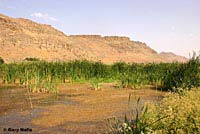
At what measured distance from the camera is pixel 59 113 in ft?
43.3

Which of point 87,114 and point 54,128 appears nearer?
point 54,128

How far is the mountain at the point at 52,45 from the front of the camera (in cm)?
7669

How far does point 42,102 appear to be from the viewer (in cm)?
1623

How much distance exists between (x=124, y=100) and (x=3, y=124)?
6.70 m

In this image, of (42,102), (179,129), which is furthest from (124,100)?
(179,129)

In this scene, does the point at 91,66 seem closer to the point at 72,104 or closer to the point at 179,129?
the point at 72,104

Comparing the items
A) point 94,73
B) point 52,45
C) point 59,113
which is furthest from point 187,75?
point 52,45

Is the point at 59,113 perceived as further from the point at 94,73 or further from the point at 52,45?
the point at 52,45

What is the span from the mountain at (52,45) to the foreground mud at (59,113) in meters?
51.0

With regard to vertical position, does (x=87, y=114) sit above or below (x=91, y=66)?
below

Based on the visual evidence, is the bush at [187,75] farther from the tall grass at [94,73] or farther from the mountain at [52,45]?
the mountain at [52,45]

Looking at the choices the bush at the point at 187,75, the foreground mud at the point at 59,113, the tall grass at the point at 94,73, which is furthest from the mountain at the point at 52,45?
the foreground mud at the point at 59,113

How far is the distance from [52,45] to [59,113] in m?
74.9

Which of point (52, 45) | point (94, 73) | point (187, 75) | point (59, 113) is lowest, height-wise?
point (59, 113)
